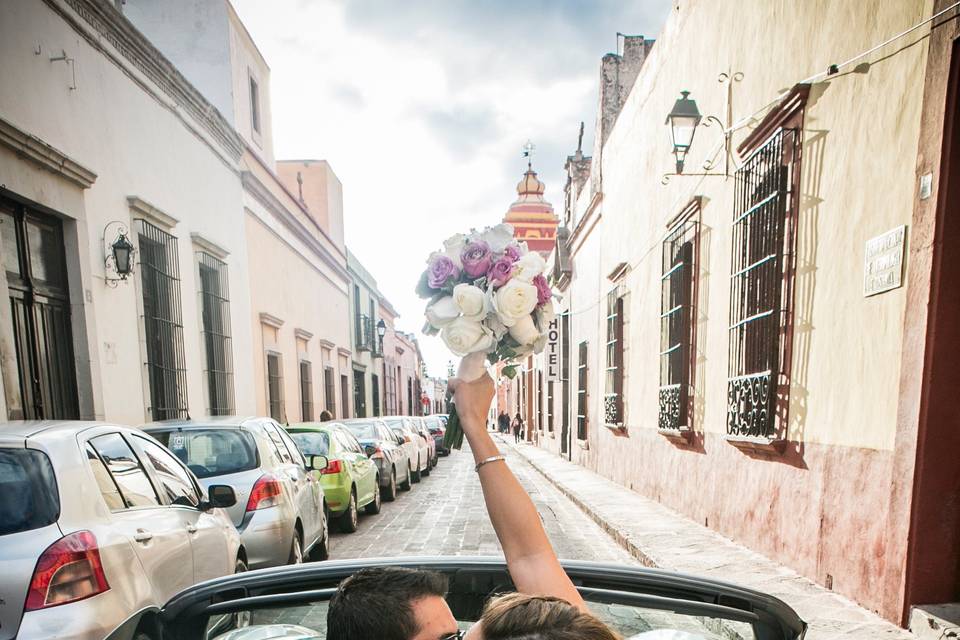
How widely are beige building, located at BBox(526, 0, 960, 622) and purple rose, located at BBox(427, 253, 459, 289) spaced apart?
334cm

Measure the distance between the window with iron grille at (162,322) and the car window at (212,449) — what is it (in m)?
3.67

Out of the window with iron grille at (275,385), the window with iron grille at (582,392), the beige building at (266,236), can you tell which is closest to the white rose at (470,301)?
the beige building at (266,236)

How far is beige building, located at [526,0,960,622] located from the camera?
3.44 meters

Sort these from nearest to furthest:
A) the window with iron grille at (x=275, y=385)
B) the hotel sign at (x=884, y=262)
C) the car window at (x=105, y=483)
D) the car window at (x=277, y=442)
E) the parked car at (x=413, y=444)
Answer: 1. the car window at (x=105, y=483)
2. the hotel sign at (x=884, y=262)
3. the car window at (x=277, y=442)
4. the parked car at (x=413, y=444)
5. the window with iron grille at (x=275, y=385)

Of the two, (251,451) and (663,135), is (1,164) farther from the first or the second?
(663,135)

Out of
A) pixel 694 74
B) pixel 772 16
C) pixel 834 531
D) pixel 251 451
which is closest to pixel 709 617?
pixel 834 531

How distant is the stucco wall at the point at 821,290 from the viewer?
12.5ft

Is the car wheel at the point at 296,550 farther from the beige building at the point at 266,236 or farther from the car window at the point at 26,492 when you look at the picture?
the beige building at the point at 266,236

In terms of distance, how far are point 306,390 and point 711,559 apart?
43.8ft

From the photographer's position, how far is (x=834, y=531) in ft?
14.1

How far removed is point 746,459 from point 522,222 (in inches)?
1578

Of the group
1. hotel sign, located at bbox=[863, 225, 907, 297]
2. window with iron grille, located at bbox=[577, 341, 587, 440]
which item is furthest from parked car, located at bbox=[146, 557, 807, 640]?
window with iron grille, located at bbox=[577, 341, 587, 440]

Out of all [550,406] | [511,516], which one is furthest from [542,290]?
[550,406]

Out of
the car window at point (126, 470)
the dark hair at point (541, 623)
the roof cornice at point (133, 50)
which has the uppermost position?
the roof cornice at point (133, 50)
